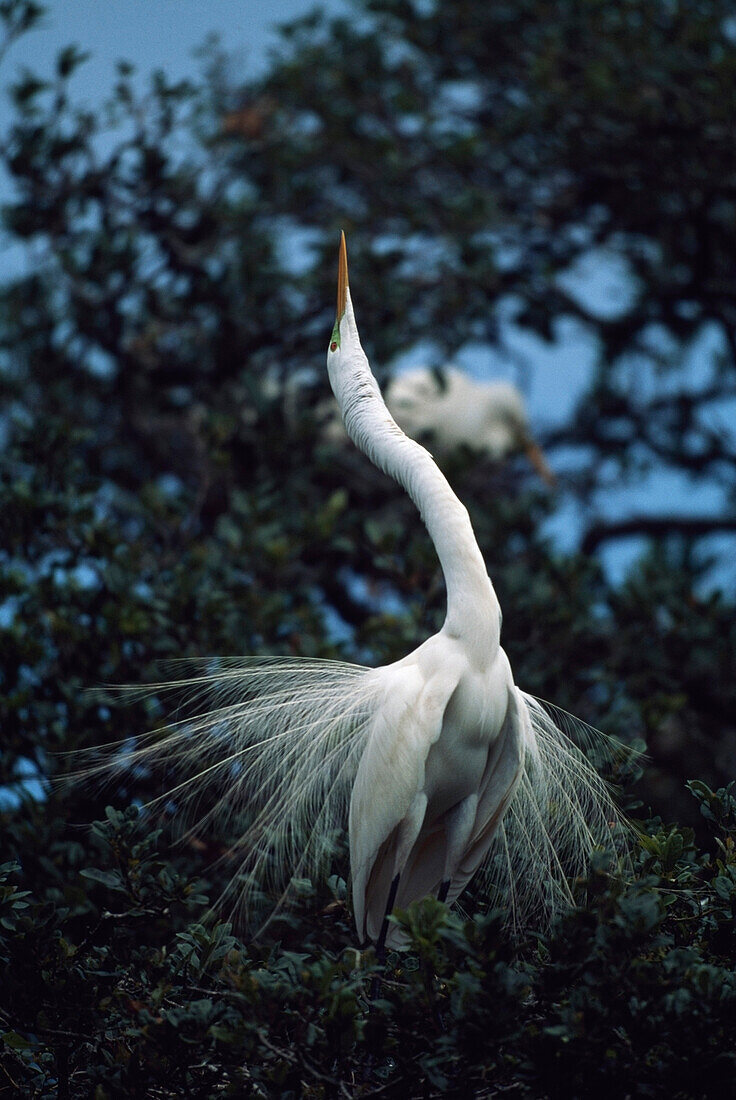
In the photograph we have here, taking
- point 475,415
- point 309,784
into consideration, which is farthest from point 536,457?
point 309,784

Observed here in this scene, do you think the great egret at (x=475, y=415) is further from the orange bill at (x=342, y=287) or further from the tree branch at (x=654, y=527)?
the orange bill at (x=342, y=287)

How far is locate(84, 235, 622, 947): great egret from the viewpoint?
2186mm

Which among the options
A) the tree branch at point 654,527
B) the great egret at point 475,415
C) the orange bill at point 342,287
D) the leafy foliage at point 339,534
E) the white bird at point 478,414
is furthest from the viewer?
the white bird at point 478,414

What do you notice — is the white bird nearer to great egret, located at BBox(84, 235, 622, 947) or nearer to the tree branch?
the tree branch

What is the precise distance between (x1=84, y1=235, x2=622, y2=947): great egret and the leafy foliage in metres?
0.13

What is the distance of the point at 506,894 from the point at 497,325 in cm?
351

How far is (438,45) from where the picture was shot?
5.90 m

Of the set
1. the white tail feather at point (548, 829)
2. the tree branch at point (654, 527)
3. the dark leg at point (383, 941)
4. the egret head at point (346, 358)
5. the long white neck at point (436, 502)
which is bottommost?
the tree branch at point (654, 527)

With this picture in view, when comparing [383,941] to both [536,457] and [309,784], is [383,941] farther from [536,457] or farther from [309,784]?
[536,457]

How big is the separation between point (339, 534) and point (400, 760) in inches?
79.1

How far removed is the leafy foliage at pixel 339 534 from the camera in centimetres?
186

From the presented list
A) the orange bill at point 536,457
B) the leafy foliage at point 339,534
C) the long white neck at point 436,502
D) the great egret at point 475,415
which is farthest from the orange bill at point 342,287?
the orange bill at point 536,457

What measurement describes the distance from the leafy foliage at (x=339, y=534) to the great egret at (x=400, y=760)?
131mm

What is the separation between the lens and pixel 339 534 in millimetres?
4098
